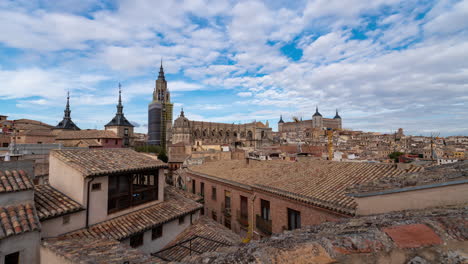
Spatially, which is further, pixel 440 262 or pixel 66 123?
pixel 66 123

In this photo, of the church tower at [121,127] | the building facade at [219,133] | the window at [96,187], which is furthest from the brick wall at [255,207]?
the church tower at [121,127]

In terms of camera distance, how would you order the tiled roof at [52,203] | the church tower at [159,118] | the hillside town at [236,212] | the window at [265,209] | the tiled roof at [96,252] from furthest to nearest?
the church tower at [159,118], the window at [265,209], the tiled roof at [52,203], the tiled roof at [96,252], the hillside town at [236,212]

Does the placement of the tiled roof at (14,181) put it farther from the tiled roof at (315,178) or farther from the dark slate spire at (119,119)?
the dark slate spire at (119,119)

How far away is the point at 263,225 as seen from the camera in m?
10.9

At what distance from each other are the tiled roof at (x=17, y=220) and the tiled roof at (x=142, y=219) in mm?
1569

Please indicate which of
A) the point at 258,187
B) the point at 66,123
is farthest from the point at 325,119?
the point at 258,187

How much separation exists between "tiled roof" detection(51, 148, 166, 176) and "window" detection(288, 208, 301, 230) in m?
5.93

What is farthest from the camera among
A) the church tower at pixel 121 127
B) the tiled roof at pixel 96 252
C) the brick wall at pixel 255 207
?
the church tower at pixel 121 127

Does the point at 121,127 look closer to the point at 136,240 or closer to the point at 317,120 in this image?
the point at 136,240

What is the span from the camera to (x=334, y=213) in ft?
24.4

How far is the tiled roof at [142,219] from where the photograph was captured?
7275 millimetres

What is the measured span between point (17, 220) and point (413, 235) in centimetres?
759

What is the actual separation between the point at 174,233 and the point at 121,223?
7.67 feet

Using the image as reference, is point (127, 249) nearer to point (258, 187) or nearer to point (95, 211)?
point (95, 211)
